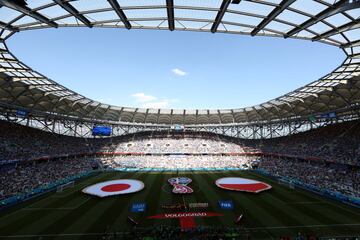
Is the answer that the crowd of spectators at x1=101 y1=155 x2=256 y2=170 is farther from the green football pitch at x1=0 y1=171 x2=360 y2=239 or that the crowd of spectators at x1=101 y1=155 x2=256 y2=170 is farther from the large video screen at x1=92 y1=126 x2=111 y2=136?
the green football pitch at x1=0 y1=171 x2=360 y2=239

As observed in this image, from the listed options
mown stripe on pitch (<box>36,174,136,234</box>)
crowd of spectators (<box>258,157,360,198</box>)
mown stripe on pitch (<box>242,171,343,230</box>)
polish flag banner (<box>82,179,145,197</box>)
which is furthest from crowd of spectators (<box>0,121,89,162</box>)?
crowd of spectators (<box>258,157,360,198</box>)

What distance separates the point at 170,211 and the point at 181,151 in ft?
140

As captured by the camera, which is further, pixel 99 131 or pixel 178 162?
pixel 99 131

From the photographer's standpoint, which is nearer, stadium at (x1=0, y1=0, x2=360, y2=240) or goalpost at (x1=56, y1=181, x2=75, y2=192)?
stadium at (x1=0, y1=0, x2=360, y2=240)

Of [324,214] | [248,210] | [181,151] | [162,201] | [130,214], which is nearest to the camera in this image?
[130,214]

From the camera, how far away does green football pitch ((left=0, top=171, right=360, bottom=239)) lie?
2044 cm

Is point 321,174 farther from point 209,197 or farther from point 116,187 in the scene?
point 116,187

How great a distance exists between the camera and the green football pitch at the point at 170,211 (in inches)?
805

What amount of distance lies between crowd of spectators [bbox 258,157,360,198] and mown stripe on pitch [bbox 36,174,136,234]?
37243 millimetres

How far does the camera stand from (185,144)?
73.2 metres

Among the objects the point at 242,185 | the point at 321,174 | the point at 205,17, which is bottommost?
the point at 242,185

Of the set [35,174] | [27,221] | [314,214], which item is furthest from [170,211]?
[35,174]

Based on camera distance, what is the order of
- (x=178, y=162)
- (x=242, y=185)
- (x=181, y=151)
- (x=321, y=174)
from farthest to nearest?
(x=181, y=151) → (x=178, y=162) → (x=321, y=174) → (x=242, y=185)

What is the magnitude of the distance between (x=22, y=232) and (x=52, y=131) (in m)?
46.9
